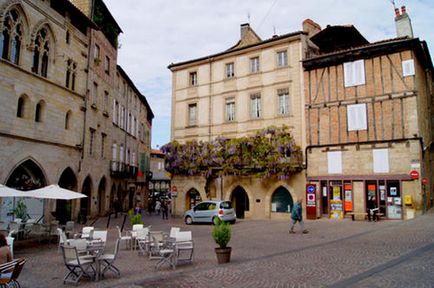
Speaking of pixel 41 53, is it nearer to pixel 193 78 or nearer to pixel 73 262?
pixel 193 78

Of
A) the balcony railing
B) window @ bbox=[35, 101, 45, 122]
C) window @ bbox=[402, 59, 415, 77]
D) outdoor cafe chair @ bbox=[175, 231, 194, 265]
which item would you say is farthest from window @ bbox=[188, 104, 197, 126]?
outdoor cafe chair @ bbox=[175, 231, 194, 265]

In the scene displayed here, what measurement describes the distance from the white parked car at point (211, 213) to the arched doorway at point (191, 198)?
498 cm

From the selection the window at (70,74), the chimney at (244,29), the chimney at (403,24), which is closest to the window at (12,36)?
the window at (70,74)

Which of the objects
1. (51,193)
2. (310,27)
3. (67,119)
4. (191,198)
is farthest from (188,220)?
(310,27)

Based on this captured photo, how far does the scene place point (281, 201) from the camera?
79.5 feet

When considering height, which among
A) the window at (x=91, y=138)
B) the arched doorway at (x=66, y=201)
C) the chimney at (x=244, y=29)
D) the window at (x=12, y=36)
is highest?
the chimney at (x=244, y=29)

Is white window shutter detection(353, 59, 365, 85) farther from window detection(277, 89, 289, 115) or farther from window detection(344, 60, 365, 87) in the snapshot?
window detection(277, 89, 289, 115)

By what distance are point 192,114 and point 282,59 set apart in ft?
26.2

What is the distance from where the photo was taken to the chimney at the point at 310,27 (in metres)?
26.2

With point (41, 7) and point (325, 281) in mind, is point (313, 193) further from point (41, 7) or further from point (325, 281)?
point (41, 7)

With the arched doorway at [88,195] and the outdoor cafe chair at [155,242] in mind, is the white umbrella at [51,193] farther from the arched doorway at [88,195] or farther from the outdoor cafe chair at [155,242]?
the arched doorway at [88,195]

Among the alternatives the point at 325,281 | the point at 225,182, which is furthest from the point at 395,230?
the point at 225,182

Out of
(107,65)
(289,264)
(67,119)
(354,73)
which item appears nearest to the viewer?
(289,264)

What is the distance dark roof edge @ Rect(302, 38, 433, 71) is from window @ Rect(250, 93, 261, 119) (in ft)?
12.8
